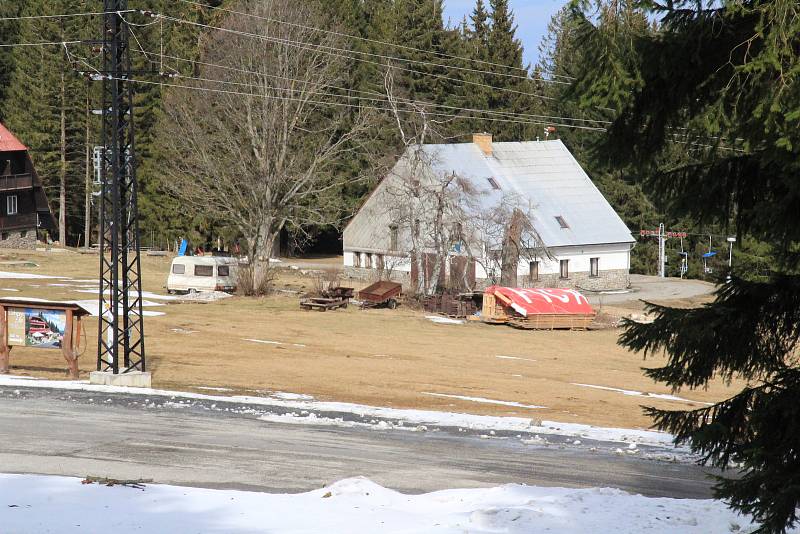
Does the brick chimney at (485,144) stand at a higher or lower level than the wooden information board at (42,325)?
higher

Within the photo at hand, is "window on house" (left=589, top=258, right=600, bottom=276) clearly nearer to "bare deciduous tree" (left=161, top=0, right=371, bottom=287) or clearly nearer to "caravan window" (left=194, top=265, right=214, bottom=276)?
"bare deciduous tree" (left=161, top=0, right=371, bottom=287)

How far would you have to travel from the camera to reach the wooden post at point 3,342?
974 inches

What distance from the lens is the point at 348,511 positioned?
1168cm

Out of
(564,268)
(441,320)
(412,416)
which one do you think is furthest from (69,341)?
(564,268)

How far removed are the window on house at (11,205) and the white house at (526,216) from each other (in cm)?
2307

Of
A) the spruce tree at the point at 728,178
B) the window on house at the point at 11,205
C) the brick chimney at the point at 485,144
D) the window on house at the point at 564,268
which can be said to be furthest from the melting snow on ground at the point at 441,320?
the spruce tree at the point at 728,178

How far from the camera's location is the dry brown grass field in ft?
81.3

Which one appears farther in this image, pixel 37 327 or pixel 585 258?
pixel 585 258

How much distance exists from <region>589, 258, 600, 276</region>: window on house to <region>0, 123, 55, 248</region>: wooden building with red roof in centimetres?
3694

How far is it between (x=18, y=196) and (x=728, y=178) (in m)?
67.3

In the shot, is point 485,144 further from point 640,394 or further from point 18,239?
point 640,394

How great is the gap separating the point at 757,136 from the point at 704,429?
7.61 ft

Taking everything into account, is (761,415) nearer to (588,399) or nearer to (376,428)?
(376,428)

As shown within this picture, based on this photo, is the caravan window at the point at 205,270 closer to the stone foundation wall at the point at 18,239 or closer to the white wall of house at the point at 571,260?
the white wall of house at the point at 571,260
